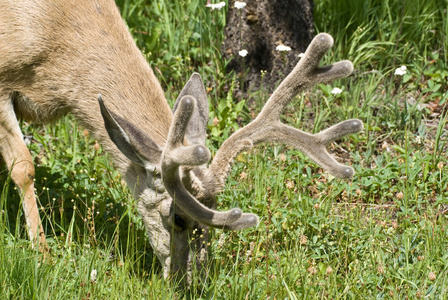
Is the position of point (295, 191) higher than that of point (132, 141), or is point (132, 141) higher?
point (132, 141)

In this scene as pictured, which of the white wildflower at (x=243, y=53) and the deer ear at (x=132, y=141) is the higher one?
the deer ear at (x=132, y=141)

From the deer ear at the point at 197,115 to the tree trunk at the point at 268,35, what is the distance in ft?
6.03

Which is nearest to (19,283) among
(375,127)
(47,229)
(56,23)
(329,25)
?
(47,229)

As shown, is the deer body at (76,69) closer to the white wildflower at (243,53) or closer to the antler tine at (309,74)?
the antler tine at (309,74)

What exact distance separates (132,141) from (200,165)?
0.45 metres

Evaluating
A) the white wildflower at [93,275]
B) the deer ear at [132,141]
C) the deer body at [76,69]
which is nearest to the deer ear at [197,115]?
the deer body at [76,69]

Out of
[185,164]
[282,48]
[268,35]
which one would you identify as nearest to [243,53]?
[282,48]

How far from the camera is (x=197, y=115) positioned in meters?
4.64

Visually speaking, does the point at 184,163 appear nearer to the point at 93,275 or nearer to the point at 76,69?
the point at 93,275

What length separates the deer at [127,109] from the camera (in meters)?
4.28

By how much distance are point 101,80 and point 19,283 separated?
1488 millimetres

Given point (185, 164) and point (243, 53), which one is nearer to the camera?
point (185, 164)

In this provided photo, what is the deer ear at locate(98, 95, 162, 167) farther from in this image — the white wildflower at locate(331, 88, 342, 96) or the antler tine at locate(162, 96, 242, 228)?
the white wildflower at locate(331, 88, 342, 96)

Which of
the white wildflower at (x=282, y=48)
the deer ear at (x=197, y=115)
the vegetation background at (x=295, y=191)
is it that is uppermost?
the deer ear at (x=197, y=115)
